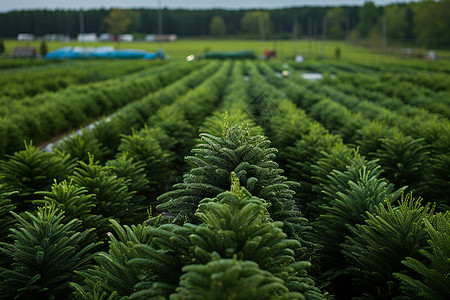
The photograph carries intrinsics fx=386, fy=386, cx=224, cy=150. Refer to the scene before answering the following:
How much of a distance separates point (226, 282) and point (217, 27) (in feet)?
419

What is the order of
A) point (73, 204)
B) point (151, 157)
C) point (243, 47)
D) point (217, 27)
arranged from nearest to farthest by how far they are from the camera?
point (73, 204)
point (151, 157)
point (243, 47)
point (217, 27)

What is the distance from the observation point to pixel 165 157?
21.8 feet

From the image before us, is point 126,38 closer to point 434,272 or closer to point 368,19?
point 368,19

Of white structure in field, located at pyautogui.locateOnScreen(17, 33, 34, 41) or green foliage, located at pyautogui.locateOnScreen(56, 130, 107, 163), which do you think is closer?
green foliage, located at pyautogui.locateOnScreen(56, 130, 107, 163)

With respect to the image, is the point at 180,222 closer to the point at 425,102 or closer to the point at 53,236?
the point at 53,236

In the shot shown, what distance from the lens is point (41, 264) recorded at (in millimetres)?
2988

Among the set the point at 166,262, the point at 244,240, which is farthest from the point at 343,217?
the point at 166,262

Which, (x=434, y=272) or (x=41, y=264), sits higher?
(x=434, y=272)

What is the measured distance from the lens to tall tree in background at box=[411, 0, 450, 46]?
287ft

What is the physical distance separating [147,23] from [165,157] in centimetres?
8848

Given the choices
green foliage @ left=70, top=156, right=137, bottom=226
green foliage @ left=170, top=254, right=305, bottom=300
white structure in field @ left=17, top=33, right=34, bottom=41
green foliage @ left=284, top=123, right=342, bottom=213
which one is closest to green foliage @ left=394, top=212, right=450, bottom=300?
green foliage @ left=170, top=254, right=305, bottom=300

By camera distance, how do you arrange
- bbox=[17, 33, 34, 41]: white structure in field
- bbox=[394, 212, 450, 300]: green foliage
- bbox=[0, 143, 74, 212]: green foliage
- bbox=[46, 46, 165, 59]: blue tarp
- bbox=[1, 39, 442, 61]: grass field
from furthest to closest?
bbox=[17, 33, 34, 41]: white structure in field
bbox=[1, 39, 442, 61]: grass field
bbox=[46, 46, 165, 59]: blue tarp
bbox=[0, 143, 74, 212]: green foliage
bbox=[394, 212, 450, 300]: green foliage

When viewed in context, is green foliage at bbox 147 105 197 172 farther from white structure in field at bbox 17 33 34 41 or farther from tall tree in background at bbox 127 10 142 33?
white structure in field at bbox 17 33 34 41

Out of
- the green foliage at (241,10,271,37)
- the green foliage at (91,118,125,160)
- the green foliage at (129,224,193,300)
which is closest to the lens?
the green foliage at (129,224,193,300)
